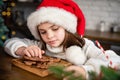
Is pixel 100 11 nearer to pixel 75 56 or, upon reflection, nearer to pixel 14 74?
pixel 75 56

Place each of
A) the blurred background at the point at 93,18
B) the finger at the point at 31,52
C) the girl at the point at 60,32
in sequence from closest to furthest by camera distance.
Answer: the finger at the point at 31,52 < the girl at the point at 60,32 < the blurred background at the point at 93,18

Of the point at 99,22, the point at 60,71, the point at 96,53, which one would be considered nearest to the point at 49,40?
the point at 96,53

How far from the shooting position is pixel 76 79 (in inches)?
13.3

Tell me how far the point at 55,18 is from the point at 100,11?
1.93m

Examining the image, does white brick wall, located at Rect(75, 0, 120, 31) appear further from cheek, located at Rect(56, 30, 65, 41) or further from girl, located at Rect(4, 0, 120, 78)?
cheek, located at Rect(56, 30, 65, 41)

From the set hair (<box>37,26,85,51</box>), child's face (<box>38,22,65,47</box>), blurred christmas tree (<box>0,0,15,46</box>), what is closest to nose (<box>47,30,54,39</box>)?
child's face (<box>38,22,65,47</box>)

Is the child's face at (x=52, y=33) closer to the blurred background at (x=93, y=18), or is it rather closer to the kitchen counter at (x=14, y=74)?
the kitchen counter at (x=14, y=74)

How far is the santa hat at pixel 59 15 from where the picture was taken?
1145mm

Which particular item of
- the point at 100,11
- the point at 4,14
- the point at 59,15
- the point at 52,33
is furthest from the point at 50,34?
the point at 100,11

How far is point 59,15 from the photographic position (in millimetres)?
1179

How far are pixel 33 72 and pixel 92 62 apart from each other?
10.3 inches

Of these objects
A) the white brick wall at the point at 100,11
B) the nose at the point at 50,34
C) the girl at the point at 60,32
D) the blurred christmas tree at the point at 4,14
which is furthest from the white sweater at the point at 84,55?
the white brick wall at the point at 100,11

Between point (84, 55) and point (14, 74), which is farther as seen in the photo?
point (84, 55)

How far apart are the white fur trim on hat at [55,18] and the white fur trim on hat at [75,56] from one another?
19cm
